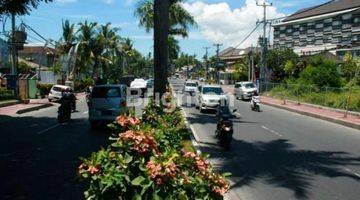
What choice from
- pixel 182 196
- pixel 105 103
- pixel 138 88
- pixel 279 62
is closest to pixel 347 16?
pixel 279 62

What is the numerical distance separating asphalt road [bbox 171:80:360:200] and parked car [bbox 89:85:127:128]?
3.35 m

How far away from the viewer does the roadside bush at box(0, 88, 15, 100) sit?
124 ft

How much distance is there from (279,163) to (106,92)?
10205 millimetres

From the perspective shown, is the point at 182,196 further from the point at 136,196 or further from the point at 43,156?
the point at 43,156

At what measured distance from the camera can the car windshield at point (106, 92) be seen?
70.6 feet

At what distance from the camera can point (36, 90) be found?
A: 4547 centimetres

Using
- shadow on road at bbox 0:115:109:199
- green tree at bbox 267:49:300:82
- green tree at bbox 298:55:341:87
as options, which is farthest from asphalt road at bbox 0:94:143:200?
green tree at bbox 267:49:300:82

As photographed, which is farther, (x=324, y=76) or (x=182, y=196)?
(x=324, y=76)

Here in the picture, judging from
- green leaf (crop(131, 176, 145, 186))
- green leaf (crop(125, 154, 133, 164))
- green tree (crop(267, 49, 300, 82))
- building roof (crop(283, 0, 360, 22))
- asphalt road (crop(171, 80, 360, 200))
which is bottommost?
asphalt road (crop(171, 80, 360, 200))

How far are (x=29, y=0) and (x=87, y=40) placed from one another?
1827 inches

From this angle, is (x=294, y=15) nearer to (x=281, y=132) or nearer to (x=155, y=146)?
(x=281, y=132)

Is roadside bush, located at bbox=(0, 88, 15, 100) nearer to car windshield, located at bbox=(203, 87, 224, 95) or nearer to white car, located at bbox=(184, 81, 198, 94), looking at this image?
car windshield, located at bbox=(203, 87, 224, 95)

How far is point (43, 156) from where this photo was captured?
46.3 ft

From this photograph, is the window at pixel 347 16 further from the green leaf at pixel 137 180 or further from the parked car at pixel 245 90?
the green leaf at pixel 137 180
